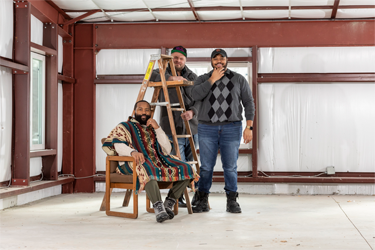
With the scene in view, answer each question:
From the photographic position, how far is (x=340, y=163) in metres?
6.43

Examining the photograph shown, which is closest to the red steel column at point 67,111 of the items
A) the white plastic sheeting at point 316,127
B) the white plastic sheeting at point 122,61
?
the white plastic sheeting at point 122,61

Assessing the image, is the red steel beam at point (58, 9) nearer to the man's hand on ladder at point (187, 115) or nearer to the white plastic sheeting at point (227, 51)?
the white plastic sheeting at point (227, 51)

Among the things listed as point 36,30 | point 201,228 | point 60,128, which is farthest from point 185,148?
point 36,30

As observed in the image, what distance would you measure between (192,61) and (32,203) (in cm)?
295

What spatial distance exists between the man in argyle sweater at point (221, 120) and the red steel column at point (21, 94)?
1978 millimetres

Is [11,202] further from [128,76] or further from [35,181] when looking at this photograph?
[128,76]

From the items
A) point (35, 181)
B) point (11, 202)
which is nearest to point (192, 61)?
point (35, 181)

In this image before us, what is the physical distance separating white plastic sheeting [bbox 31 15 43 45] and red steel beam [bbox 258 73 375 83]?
3.07 meters

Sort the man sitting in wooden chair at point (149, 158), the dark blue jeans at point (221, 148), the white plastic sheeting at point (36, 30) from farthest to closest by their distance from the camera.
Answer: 1. the white plastic sheeting at point (36, 30)
2. the dark blue jeans at point (221, 148)
3. the man sitting in wooden chair at point (149, 158)

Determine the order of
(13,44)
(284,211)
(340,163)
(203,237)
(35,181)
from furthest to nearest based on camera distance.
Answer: (340,163)
(35,181)
(13,44)
(284,211)
(203,237)

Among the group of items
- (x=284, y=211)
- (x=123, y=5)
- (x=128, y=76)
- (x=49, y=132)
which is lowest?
(x=284, y=211)

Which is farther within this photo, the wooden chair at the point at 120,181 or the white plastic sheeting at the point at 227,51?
the white plastic sheeting at the point at 227,51

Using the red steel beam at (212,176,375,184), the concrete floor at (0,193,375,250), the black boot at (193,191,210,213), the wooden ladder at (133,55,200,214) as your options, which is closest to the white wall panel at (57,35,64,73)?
the concrete floor at (0,193,375,250)

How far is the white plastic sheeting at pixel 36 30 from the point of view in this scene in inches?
223
